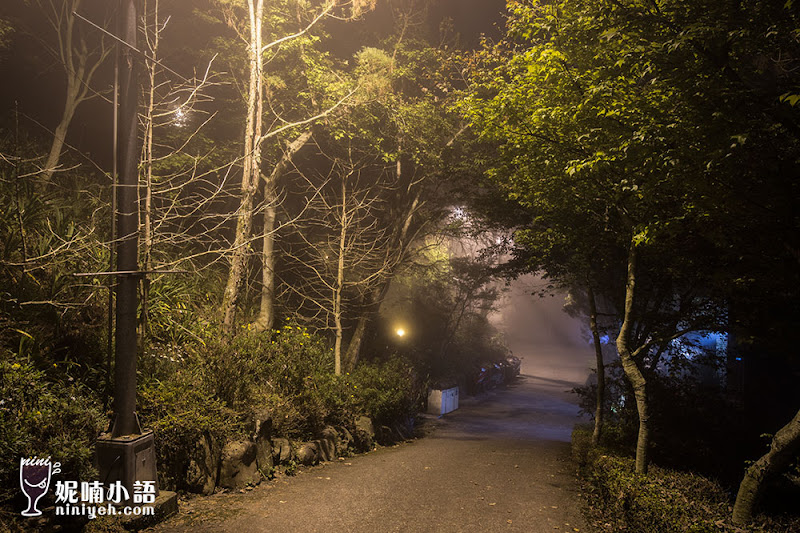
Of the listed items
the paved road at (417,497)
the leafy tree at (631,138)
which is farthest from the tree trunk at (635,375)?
→ the paved road at (417,497)

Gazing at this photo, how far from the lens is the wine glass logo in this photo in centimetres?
437

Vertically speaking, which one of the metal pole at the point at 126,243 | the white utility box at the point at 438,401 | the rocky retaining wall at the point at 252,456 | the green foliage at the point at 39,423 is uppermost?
the metal pole at the point at 126,243

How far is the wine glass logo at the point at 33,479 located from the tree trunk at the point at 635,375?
811 cm

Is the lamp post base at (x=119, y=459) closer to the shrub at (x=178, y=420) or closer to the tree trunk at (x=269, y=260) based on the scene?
the shrub at (x=178, y=420)

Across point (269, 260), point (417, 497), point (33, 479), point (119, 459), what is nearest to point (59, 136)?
point (269, 260)

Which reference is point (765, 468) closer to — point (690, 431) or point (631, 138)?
point (631, 138)

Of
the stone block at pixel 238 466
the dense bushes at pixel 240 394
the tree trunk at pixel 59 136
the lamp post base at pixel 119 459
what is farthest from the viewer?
the tree trunk at pixel 59 136

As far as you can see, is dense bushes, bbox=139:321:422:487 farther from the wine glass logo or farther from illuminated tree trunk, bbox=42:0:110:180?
illuminated tree trunk, bbox=42:0:110:180

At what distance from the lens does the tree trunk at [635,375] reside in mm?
7504

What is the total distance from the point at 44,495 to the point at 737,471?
40.6 ft

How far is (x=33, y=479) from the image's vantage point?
442cm

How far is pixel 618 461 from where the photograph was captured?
322 inches

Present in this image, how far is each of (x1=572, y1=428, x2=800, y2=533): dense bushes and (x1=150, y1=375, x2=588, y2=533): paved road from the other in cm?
51

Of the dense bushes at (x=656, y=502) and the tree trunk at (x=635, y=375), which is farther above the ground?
the tree trunk at (x=635, y=375)
